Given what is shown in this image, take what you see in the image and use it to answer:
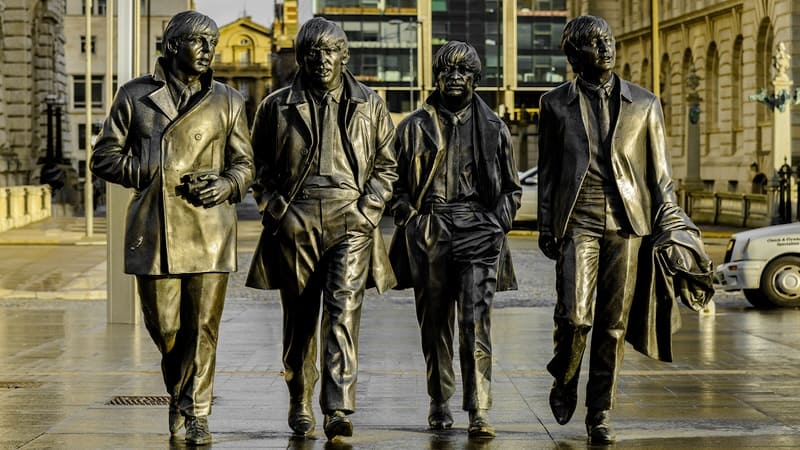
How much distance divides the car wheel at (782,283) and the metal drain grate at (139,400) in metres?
10.3

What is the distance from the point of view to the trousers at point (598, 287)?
29.7 feet

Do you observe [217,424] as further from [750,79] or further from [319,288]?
[750,79]

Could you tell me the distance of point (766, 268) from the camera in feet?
65.0

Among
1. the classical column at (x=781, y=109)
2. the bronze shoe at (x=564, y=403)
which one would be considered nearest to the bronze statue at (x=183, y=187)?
the bronze shoe at (x=564, y=403)

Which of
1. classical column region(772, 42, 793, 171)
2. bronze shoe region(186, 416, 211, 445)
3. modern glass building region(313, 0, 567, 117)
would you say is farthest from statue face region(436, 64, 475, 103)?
modern glass building region(313, 0, 567, 117)

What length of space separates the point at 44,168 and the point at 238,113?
48.1 meters

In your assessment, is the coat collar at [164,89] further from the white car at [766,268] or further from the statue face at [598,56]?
the white car at [766,268]

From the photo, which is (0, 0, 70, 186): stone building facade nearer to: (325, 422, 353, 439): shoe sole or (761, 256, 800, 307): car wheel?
(761, 256, 800, 307): car wheel

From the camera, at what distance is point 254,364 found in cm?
1319

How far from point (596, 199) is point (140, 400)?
11.6 ft

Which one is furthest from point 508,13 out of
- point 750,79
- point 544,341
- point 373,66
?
point 544,341

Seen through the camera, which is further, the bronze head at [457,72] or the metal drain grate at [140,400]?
the metal drain grate at [140,400]

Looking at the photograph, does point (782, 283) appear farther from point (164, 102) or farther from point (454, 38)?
point (454, 38)

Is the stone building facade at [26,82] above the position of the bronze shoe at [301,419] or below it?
above
